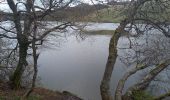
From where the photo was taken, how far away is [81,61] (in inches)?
1161

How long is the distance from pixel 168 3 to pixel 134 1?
1.31m

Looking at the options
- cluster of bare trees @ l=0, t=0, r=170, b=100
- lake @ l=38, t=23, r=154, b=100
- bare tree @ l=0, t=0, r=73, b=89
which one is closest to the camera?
cluster of bare trees @ l=0, t=0, r=170, b=100

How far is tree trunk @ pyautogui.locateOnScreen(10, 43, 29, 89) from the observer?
48.8ft

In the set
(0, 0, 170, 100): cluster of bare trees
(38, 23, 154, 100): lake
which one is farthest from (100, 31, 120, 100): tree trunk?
(38, 23, 154, 100): lake

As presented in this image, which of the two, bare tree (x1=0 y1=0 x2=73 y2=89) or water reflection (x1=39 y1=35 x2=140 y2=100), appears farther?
water reflection (x1=39 y1=35 x2=140 y2=100)

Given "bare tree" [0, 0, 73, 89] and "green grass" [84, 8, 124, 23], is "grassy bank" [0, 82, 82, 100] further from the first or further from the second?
"green grass" [84, 8, 124, 23]

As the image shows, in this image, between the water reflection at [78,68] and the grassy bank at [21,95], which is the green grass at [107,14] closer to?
the grassy bank at [21,95]

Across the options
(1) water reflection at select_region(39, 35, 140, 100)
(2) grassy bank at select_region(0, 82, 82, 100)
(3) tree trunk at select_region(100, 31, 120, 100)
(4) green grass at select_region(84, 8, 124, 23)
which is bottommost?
(1) water reflection at select_region(39, 35, 140, 100)

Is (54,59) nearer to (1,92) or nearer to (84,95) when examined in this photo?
(84,95)

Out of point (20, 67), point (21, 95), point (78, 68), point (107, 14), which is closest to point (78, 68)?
point (78, 68)

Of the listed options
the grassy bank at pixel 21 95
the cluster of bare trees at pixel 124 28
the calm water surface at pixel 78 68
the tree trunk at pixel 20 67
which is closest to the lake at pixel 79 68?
the calm water surface at pixel 78 68

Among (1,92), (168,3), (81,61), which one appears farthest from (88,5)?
(81,61)

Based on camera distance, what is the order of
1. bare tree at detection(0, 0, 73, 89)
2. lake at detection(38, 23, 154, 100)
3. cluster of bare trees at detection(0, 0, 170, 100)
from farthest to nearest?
lake at detection(38, 23, 154, 100)
bare tree at detection(0, 0, 73, 89)
cluster of bare trees at detection(0, 0, 170, 100)

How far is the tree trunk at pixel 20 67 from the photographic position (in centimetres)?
1486
